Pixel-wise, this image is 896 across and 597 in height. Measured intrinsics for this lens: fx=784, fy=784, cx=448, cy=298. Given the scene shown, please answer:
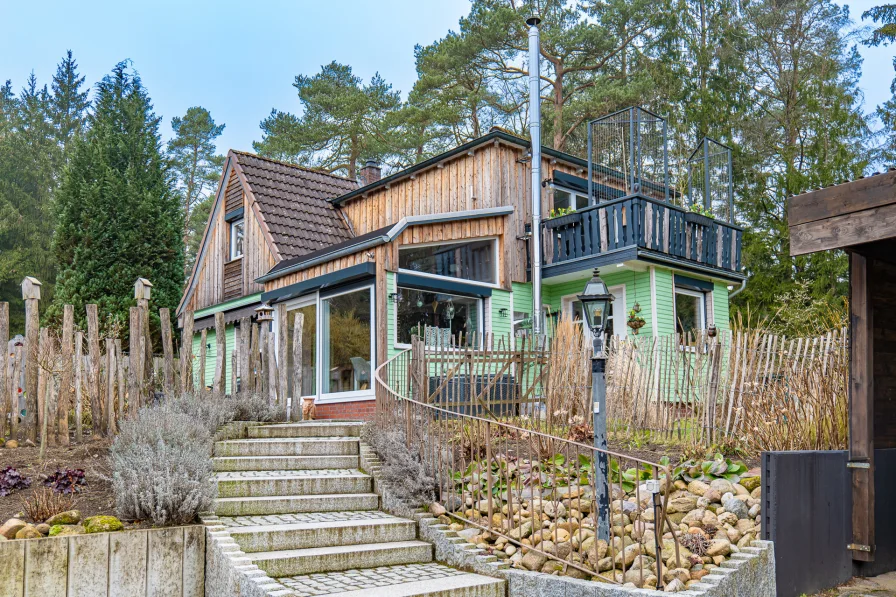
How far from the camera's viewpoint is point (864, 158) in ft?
82.6

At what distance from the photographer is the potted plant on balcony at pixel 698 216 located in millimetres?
14742

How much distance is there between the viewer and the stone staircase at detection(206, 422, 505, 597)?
19.7ft

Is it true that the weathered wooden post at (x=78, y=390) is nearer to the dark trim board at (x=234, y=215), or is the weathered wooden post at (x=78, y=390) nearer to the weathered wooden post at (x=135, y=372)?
the weathered wooden post at (x=135, y=372)

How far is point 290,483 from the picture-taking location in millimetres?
7648

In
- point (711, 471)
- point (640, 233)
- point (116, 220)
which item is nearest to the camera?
point (711, 471)

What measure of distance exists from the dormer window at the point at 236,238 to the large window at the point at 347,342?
554 centimetres

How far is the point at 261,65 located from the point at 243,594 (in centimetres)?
8852

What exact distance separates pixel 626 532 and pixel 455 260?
862 centimetres

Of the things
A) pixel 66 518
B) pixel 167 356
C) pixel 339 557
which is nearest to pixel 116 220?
pixel 167 356

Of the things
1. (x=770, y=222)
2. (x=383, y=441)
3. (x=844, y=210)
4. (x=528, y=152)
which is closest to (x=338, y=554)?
(x=383, y=441)

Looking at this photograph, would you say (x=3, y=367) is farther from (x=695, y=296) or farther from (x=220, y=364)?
(x=695, y=296)

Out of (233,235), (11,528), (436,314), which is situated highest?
(233,235)

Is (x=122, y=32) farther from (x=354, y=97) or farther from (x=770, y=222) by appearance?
(x=770, y=222)

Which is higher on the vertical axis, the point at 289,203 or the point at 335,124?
the point at 335,124
